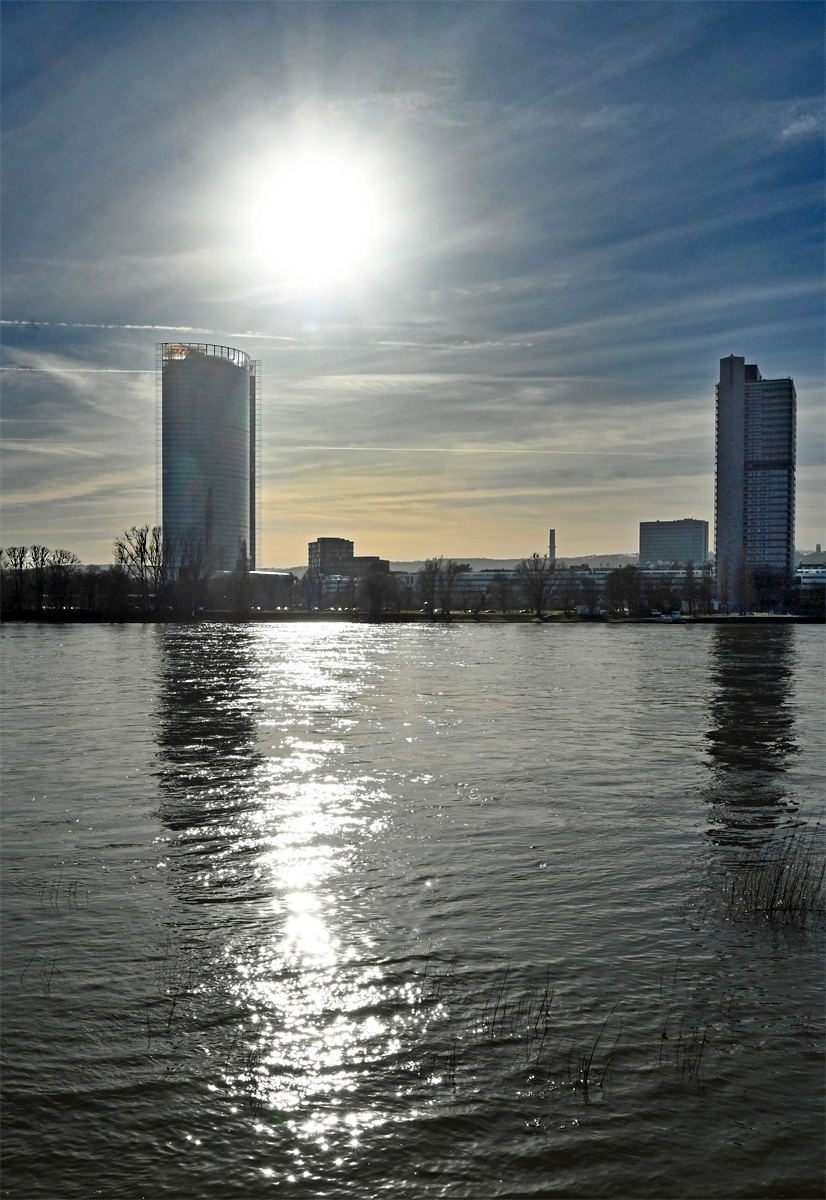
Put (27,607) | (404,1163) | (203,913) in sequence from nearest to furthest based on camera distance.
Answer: (404,1163) < (203,913) < (27,607)

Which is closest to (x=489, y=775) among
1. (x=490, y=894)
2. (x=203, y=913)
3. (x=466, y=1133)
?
(x=490, y=894)

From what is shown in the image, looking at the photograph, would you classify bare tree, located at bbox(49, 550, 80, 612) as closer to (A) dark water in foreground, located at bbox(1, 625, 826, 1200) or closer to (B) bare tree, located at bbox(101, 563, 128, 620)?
(B) bare tree, located at bbox(101, 563, 128, 620)

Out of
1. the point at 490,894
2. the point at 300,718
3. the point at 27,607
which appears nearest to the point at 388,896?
the point at 490,894

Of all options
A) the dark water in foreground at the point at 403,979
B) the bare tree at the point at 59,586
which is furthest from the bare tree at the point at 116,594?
the dark water in foreground at the point at 403,979

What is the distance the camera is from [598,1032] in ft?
40.9

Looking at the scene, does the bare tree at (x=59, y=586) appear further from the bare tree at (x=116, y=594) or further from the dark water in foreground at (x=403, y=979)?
the dark water in foreground at (x=403, y=979)

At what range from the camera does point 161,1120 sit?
10.6 metres

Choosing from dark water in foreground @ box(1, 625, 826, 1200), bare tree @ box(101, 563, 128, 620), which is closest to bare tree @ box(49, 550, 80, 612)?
bare tree @ box(101, 563, 128, 620)

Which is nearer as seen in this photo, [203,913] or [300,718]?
[203,913]

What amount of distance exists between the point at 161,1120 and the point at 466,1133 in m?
3.18

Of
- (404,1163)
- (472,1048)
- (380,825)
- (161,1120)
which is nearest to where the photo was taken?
(404,1163)

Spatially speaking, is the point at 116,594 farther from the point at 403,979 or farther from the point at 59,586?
the point at 403,979

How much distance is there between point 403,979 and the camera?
46.0 feet

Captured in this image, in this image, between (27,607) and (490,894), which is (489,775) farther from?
(27,607)
